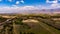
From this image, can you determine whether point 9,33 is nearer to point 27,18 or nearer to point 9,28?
point 9,28

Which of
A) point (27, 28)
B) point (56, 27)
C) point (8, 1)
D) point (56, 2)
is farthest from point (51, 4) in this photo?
point (8, 1)

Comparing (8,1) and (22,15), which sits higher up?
(8,1)

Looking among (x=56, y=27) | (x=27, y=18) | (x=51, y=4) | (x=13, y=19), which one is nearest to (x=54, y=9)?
(x=51, y=4)

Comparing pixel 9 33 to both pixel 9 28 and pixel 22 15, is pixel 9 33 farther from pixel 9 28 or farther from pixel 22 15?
pixel 22 15

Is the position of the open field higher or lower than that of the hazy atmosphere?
lower

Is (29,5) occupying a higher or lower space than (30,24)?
higher

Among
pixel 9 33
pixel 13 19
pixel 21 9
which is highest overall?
pixel 21 9

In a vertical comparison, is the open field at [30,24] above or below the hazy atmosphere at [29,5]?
below
